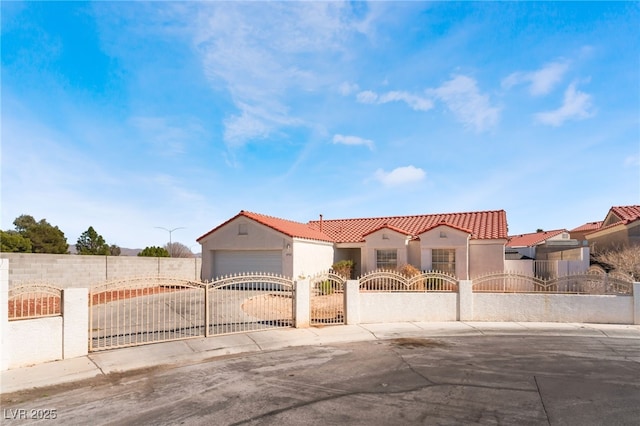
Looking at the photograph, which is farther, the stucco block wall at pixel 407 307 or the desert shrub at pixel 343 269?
the desert shrub at pixel 343 269

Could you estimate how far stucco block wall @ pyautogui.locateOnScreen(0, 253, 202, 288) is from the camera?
16.9m

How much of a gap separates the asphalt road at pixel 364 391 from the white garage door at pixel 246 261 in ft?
42.4

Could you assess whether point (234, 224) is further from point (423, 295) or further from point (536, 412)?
point (536, 412)

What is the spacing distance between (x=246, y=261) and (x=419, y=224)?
1195cm

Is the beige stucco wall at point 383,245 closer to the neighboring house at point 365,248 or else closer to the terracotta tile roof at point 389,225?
the neighboring house at point 365,248

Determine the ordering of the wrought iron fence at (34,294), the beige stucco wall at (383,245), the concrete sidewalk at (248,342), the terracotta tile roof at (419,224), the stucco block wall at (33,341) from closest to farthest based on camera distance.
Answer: the concrete sidewalk at (248,342), the stucco block wall at (33,341), the wrought iron fence at (34,294), the beige stucco wall at (383,245), the terracotta tile roof at (419,224)

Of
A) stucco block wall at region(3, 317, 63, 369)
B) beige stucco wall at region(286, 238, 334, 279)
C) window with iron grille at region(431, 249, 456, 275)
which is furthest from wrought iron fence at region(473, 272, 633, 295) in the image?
stucco block wall at region(3, 317, 63, 369)

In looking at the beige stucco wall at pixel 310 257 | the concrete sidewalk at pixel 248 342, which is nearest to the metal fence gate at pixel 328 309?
the concrete sidewalk at pixel 248 342

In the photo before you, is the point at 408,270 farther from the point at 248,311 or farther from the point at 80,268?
the point at 80,268

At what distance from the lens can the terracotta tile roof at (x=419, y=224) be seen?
2373 cm

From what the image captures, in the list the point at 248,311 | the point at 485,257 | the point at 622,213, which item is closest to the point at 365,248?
the point at 485,257

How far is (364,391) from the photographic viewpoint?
6.86 meters

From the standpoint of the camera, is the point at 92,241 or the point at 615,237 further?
the point at 92,241

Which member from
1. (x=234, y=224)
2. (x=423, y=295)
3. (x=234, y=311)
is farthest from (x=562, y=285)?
(x=234, y=224)
